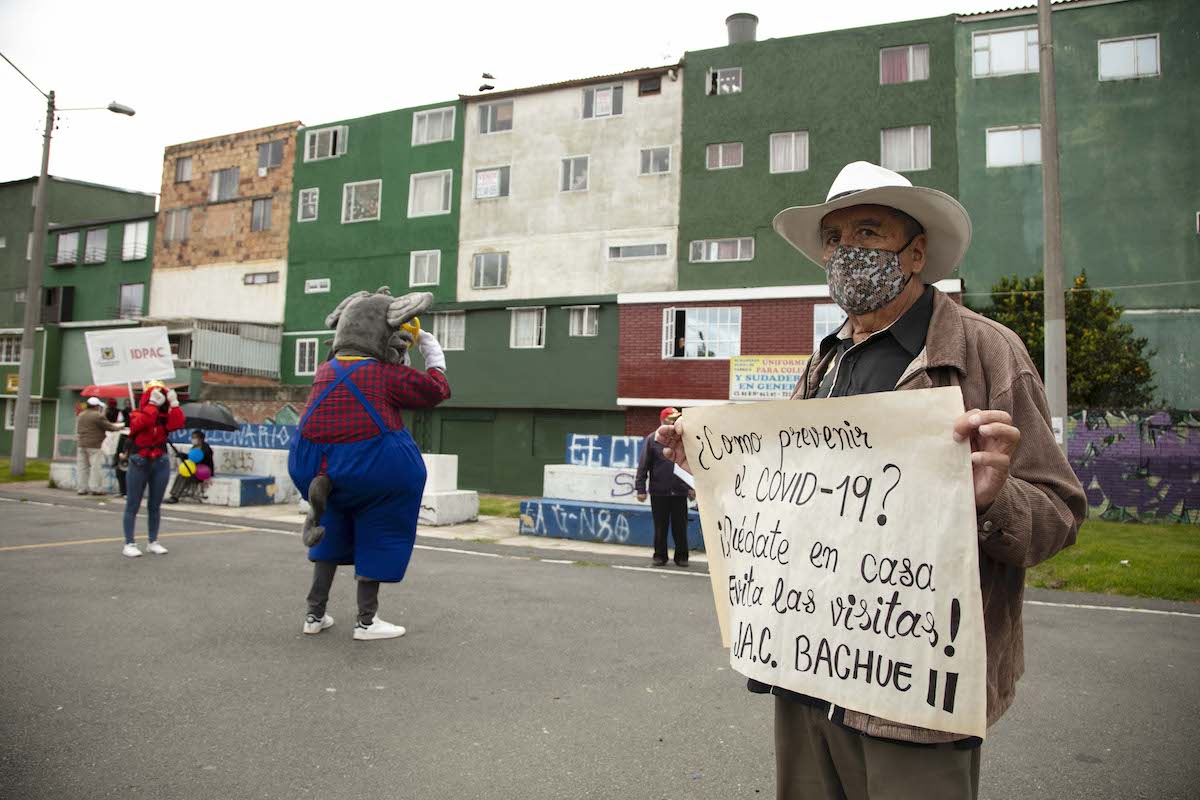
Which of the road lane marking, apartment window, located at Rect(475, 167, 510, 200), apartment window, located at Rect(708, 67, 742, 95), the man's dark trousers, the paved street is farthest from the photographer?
apartment window, located at Rect(475, 167, 510, 200)

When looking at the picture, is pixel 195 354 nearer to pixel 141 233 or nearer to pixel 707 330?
pixel 141 233

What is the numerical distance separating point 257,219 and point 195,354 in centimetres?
653

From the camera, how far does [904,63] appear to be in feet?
81.6

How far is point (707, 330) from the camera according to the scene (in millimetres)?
24906

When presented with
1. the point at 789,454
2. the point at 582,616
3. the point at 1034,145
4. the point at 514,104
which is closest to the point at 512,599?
the point at 582,616

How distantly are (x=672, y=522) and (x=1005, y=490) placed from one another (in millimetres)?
8787

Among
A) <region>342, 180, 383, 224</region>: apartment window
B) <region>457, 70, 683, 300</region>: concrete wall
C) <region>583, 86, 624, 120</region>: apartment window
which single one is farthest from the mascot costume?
<region>342, 180, 383, 224</region>: apartment window

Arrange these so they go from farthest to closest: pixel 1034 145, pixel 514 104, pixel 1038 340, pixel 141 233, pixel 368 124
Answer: pixel 141 233, pixel 368 124, pixel 514 104, pixel 1034 145, pixel 1038 340

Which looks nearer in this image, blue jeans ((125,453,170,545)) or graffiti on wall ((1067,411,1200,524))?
blue jeans ((125,453,170,545))

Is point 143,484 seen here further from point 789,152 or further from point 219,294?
point 219,294

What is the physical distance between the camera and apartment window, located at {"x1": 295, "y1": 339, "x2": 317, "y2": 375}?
108ft

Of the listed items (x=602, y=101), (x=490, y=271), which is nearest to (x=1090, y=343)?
(x=602, y=101)

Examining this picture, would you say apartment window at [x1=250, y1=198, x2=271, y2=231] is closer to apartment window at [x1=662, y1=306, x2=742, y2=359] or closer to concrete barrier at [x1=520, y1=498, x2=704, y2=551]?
apartment window at [x1=662, y1=306, x2=742, y2=359]

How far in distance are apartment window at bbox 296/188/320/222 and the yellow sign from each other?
1966 centimetres
